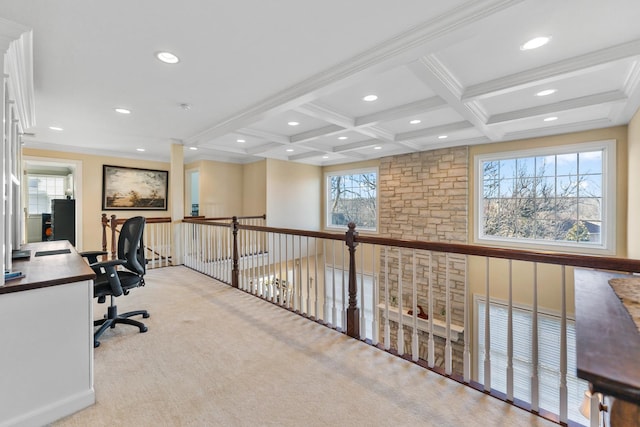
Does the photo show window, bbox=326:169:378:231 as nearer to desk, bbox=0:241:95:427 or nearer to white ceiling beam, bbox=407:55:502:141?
white ceiling beam, bbox=407:55:502:141

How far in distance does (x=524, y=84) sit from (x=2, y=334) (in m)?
4.01

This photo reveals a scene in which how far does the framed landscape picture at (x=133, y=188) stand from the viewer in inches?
242

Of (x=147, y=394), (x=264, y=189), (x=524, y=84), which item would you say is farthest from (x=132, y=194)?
(x=524, y=84)

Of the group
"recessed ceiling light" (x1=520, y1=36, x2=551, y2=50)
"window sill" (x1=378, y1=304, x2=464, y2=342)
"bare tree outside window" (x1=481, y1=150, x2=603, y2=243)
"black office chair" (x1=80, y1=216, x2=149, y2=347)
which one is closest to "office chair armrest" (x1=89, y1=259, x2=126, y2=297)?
"black office chair" (x1=80, y1=216, x2=149, y2=347)

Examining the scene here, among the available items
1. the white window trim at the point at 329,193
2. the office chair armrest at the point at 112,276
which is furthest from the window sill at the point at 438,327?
the office chair armrest at the point at 112,276

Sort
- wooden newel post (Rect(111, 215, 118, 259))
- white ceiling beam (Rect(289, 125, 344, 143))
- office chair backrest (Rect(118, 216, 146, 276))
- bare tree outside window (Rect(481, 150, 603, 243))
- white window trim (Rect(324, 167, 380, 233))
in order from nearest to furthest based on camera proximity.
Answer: office chair backrest (Rect(118, 216, 146, 276)) < bare tree outside window (Rect(481, 150, 603, 243)) < white ceiling beam (Rect(289, 125, 344, 143)) < wooden newel post (Rect(111, 215, 118, 259)) < white window trim (Rect(324, 167, 380, 233))

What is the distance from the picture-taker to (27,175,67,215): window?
720 cm

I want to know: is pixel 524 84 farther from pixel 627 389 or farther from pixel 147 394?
pixel 147 394

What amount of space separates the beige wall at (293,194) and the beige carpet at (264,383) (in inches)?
173

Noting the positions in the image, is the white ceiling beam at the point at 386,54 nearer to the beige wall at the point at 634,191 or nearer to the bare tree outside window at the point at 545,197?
the beige wall at the point at 634,191

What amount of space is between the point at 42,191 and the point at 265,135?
6.61 m

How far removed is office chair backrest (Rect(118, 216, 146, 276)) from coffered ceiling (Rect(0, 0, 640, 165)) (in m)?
1.38

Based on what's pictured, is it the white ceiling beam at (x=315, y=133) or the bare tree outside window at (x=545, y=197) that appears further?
the white ceiling beam at (x=315, y=133)

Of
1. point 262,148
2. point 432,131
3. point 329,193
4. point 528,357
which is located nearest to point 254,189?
point 262,148
